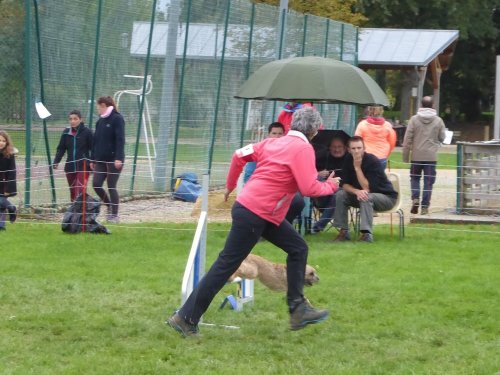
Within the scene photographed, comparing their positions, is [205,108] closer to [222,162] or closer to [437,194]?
[222,162]

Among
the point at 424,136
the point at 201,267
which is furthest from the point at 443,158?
the point at 201,267

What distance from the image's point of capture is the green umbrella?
12.2 metres

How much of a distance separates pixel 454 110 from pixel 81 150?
38269mm

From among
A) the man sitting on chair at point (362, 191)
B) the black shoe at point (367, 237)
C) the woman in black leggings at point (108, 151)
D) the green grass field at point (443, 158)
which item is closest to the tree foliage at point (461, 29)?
the green grass field at point (443, 158)

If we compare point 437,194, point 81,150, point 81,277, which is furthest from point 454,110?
point 81,277

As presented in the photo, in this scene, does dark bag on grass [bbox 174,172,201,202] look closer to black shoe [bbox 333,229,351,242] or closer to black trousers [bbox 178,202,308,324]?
black shoe [bbox 333,229,351,242]

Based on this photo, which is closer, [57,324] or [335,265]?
[57,324]

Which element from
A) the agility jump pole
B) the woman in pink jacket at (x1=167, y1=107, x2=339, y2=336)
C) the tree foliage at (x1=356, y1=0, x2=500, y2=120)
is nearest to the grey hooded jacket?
the agility jump pole

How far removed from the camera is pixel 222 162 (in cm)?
1867

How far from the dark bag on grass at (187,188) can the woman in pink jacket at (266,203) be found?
811cm

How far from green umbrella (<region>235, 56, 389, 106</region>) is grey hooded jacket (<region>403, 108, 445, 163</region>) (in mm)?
2936

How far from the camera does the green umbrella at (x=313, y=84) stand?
1216 centimetres

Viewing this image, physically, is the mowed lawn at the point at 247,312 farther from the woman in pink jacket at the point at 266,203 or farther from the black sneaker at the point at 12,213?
the black sneaker at the point at 12,213

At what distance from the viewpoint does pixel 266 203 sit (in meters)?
7.14
